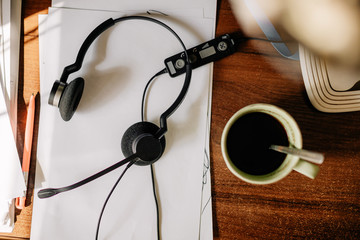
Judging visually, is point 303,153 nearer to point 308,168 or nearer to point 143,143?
point 308,168

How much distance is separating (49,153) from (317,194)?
0.53 m

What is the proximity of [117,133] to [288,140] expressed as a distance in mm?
314

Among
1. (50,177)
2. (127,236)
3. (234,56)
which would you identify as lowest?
(127,236)

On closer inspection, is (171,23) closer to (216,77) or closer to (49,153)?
(216,77)

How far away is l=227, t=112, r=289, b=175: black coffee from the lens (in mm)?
451

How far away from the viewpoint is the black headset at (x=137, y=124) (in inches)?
19.1

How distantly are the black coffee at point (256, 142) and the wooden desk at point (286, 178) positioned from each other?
3.3 inches

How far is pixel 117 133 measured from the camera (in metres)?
0.55

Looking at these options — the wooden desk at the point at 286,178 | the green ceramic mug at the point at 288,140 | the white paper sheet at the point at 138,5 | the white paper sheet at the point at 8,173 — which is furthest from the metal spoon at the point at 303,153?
the white paper sheet at the point at 8,173

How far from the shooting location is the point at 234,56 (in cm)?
54

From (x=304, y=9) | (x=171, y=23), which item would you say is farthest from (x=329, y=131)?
(x=171, y=23)

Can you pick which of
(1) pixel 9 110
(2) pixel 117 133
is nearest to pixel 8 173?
(1) pixel 9 110

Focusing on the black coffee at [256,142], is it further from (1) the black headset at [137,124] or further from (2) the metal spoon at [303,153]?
(1) the black headset at [137,124]

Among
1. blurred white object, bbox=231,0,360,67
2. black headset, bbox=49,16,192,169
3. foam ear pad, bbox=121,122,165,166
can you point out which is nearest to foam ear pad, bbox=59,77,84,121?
black headset, bbox=49,16,192,169
